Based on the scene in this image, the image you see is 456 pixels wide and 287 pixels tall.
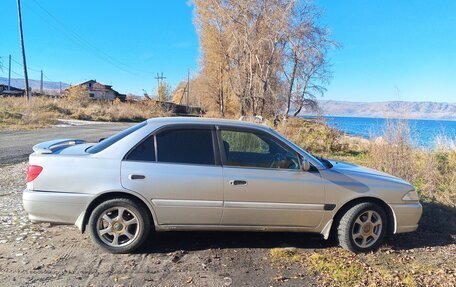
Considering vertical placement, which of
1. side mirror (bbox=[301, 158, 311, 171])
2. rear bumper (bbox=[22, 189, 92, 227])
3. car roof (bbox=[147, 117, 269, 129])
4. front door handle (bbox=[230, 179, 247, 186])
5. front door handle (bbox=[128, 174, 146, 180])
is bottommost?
rear bumper (bbox=[22, 189, 92, 227])

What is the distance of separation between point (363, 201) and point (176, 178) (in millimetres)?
2323

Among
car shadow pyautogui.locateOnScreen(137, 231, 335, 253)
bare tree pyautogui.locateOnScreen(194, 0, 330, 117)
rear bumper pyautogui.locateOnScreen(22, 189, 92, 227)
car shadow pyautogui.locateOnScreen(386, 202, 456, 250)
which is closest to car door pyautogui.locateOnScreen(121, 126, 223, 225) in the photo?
car shadow pyautogui.locateOnScreen(137, 231, 335, 253)

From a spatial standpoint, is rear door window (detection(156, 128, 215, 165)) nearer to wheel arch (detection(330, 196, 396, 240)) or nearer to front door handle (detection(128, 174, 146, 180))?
front door handle (detection(128, 174, 146, 180))

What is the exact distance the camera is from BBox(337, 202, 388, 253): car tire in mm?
4453

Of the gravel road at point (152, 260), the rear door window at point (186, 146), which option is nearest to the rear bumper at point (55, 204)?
the gravel road at point (152, 260)

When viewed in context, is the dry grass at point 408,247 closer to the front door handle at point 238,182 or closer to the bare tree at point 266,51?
the front door handle at point 238,182

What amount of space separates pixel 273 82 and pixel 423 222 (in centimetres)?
1859

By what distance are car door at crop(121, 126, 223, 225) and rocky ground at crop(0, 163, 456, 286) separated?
0.49m

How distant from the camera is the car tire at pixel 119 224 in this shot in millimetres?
4129

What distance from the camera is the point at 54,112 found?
36.3 metres

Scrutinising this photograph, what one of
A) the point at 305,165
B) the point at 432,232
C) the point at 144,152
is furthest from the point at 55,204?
the point at 432,232

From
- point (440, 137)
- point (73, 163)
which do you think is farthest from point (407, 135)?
point (73, 163)

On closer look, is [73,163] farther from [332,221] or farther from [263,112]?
[263,112]

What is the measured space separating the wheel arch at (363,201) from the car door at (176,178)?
58.3 inches
